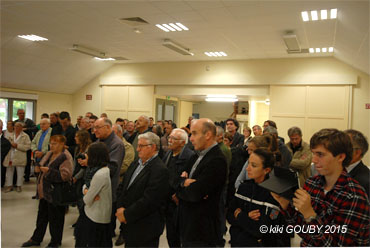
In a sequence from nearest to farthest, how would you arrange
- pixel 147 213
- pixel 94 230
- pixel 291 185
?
pixel 291 185, pixel 147 213, pixel 94 230

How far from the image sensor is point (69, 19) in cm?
607

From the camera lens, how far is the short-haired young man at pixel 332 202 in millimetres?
1410

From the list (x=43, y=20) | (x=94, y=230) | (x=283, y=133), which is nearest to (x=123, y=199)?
(x=94, y=230)

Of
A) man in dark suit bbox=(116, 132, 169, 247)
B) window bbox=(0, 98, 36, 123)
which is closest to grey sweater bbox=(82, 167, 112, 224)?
man in dark suit bbox=(116, 132, 169, 247)

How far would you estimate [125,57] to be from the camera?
9.71 metres

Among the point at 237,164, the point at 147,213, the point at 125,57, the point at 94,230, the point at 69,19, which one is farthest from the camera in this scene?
the point at 125,57

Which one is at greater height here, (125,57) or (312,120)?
(125,57)

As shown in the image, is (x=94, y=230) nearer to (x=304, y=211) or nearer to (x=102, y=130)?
(x=102, y=130)

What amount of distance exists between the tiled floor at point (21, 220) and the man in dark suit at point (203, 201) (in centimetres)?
165

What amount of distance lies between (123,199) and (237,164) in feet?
5.31

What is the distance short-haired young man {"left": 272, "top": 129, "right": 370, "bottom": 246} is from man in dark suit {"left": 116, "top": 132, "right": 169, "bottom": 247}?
1.17 m

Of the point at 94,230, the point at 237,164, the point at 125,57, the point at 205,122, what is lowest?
the point at 94,230

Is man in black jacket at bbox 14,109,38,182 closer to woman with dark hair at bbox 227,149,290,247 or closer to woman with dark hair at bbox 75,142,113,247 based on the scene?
woman with dark hair at bbox 75,142,113,247

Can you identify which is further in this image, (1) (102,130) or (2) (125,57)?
(2) (125,57)
